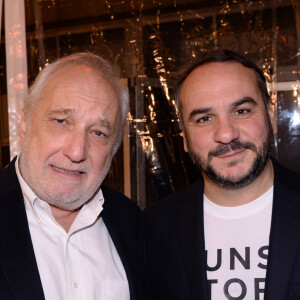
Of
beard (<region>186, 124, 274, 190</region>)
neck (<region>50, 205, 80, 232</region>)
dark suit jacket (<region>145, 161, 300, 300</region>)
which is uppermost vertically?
beard (<region>186, 124, 274, 190</region>)

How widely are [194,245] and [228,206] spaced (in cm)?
21

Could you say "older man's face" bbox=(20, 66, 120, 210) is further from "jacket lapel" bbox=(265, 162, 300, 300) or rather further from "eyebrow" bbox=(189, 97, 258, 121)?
"jacket lapel" bbox=(265, 162, 300, 300)

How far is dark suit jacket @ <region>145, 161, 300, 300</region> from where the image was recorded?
1.46m

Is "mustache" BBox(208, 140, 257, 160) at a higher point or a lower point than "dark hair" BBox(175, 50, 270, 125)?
lower

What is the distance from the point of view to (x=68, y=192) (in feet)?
4.83

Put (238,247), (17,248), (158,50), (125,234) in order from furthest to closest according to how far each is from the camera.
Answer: (158,50), (125,234), (238,247), (17,248)

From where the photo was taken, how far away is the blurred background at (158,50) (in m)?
2.60

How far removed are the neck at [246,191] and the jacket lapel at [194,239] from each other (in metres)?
0.09

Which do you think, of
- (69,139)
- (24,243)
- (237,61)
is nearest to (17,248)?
(24,243)

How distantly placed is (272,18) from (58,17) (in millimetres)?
1328

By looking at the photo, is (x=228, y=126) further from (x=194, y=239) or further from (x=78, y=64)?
(x=78, y=64)

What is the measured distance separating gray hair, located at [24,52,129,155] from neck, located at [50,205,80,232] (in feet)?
0.95

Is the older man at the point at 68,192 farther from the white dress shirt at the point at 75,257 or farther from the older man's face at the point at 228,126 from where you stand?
the older man's face at the point at 228,126

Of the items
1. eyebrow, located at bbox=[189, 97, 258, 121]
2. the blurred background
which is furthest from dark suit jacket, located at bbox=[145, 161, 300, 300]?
the blurred background
